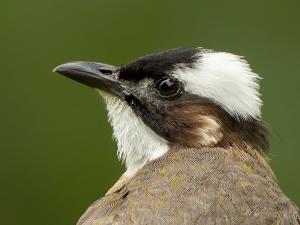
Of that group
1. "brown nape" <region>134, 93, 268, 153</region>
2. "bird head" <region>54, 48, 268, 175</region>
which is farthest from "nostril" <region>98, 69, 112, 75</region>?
"brown nape" <region>134, 93, 268, 153</region>

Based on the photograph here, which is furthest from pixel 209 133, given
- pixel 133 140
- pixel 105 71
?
pixel 105 71

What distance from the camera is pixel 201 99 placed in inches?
315

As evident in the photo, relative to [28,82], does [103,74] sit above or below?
above

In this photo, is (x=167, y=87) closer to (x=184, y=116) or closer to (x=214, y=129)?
(x=184, y=116)

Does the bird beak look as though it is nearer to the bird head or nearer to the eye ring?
the bird head

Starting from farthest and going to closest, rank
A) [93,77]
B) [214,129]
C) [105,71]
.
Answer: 1. [105,71]
2. [93,77]
3. [214,129]

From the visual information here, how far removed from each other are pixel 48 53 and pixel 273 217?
379 centimetres

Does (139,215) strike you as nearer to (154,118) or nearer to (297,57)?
(154,118)

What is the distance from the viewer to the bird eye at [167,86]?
7.99 m

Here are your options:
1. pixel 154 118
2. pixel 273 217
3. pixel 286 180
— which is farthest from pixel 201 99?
pixel 286 180

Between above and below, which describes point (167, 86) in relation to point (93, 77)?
below

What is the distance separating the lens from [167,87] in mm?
8008

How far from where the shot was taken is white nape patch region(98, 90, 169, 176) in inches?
314

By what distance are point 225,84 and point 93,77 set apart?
0.85 m
